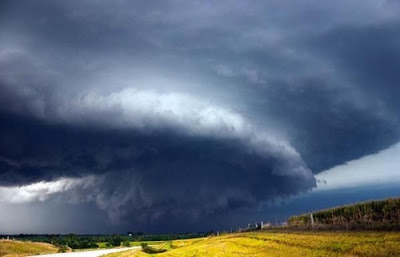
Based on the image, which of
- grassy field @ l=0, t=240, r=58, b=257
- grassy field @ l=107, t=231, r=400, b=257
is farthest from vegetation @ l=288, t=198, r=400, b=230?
grassy field @ l=0, t=240, r=58, b=257

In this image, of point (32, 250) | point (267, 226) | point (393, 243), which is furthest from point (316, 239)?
point (32, 250)

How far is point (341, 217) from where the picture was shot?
102 m

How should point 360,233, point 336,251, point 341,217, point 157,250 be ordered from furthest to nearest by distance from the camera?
point 157,250 → point 341,217 → point 360,233 → point 336,251

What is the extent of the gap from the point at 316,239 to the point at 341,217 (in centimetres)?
4122

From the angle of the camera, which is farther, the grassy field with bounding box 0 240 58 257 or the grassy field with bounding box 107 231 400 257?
the grassy field with bounding box 0 240 58 257

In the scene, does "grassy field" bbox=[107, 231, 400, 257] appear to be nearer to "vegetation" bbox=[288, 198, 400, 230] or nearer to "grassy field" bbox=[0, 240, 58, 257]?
"vegetation" bbox=[288, 198, 400, 230]

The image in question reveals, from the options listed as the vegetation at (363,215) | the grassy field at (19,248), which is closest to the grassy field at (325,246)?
the vegetation at (363,215)

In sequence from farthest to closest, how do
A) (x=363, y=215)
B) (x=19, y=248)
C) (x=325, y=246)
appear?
(x=19, y=248), (x=363, y=215), (x=325, y=246)

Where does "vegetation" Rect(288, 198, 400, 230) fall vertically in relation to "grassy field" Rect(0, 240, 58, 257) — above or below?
above

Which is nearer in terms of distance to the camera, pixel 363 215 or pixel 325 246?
pixel 325 246

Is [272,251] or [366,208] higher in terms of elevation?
[366,208]

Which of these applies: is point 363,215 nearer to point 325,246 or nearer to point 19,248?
point 325,246

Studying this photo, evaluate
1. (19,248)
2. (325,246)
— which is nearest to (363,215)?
(325,246)

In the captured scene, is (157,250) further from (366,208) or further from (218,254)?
(366,208)
